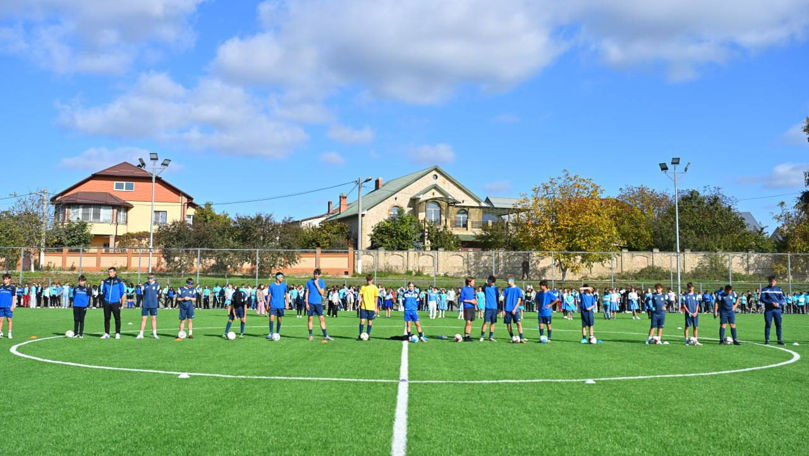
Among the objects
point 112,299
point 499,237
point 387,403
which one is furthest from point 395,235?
point 387,403

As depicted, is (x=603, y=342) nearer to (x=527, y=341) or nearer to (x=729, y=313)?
(x=527, y=341)

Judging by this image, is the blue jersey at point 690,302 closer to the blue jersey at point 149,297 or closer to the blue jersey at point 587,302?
the blue jersey at point 587,302

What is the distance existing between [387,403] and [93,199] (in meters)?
69.5

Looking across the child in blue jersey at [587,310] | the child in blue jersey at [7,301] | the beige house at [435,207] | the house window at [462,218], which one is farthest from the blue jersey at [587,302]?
the house window at [462,218]

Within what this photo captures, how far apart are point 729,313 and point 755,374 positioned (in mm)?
6657

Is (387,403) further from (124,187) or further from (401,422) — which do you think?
(124,187)

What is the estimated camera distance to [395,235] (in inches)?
2470

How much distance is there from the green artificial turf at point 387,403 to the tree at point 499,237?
51069mm

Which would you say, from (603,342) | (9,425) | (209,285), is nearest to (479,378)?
(9,425)

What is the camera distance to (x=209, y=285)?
3800cm

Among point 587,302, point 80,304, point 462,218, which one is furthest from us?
point 462,218

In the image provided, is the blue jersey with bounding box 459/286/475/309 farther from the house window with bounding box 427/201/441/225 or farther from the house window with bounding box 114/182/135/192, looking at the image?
the house window with bounding box 114/182/135/192

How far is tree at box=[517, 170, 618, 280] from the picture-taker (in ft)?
182

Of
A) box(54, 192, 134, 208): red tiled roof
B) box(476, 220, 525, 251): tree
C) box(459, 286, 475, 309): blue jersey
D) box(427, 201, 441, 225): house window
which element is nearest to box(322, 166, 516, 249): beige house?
box(427, 201, 441, 225): house window
